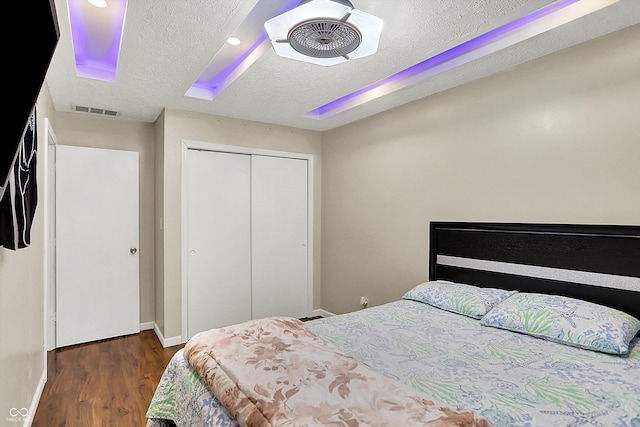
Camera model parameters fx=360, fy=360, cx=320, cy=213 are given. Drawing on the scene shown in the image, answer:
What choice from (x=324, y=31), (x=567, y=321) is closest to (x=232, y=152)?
(x=324, y=31)

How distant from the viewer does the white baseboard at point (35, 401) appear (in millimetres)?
2133

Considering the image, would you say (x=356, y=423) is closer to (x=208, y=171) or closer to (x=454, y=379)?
(x=454, y=379)

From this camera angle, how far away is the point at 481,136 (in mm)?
2801

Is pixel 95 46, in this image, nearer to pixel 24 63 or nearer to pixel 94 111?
pixel 94 111

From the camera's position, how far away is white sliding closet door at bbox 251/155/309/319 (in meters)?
4.11

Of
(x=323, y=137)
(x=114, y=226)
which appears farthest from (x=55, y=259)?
(x=323, y=137)

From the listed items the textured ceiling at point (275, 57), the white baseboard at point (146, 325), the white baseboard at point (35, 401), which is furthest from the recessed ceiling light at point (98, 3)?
the white baseboard at point (146, 325)

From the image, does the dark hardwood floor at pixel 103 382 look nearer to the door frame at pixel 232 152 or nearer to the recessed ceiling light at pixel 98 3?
the door frame at pixel 232 152

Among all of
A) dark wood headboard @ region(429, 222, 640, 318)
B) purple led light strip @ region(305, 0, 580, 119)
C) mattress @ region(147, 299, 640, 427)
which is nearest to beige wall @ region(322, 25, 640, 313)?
dark wood headboard @ region(429, 222, 640, 318)

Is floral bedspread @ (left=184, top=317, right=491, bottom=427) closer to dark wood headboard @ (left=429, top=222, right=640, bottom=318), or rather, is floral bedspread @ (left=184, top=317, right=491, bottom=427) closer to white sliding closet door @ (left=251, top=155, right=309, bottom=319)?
dark wood headboard @ (left=429, top=222, right=640, bottom=318)

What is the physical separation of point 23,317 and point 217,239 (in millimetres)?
1948

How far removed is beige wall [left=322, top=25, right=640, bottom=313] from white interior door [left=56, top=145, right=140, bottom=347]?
2.25m

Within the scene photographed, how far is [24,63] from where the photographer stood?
0.91 meters

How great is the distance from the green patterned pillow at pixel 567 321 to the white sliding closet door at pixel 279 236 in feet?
8.16
